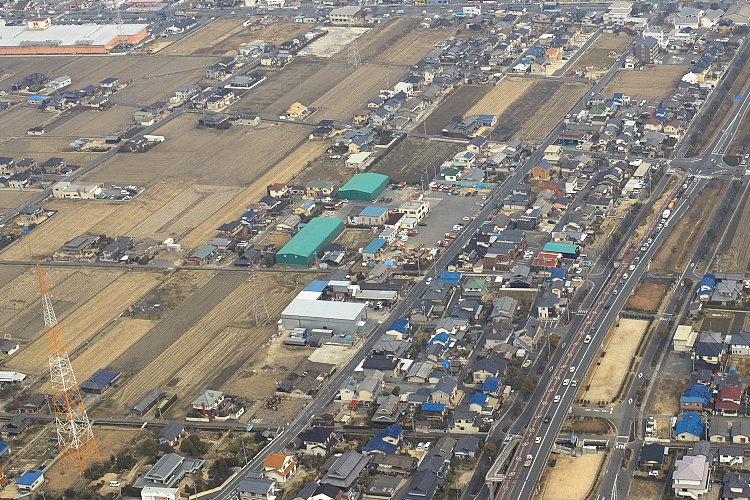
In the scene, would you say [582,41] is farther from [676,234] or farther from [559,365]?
[559,365]

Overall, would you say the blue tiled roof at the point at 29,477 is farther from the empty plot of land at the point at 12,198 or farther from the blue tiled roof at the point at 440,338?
the empty plot of land at the point at 12,198

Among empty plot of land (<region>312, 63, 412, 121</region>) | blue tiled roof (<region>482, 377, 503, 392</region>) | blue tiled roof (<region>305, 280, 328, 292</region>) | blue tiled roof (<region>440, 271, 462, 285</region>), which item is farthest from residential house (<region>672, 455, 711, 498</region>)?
empty plot of land (<region>312, 63, 412, 121</region>)

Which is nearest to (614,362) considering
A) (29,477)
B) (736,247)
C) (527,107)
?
(736,247)

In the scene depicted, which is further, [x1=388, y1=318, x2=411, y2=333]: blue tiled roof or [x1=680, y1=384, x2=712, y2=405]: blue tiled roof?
[x1=388, y1=318, x2=411, y2=333]: blue tiled roof

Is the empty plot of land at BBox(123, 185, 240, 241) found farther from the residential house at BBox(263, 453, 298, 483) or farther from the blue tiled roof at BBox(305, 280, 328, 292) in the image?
the residential house at BBox(263, 453, 298, 483)

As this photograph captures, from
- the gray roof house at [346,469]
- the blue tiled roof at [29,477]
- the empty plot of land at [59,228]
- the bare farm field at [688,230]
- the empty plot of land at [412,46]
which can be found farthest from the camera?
the empty plot of land at [412,46]

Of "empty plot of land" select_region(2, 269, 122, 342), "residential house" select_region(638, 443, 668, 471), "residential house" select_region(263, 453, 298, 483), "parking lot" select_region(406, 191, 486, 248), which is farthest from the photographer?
"parking lot" select_region(406, 191, 486, 248)

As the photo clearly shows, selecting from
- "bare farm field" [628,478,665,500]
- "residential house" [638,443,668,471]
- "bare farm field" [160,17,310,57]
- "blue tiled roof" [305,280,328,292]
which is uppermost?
"residential house" [638,443,668,471]

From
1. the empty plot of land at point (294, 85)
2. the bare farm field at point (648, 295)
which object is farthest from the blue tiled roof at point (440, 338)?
the empty plot of land at point (294, 85)
